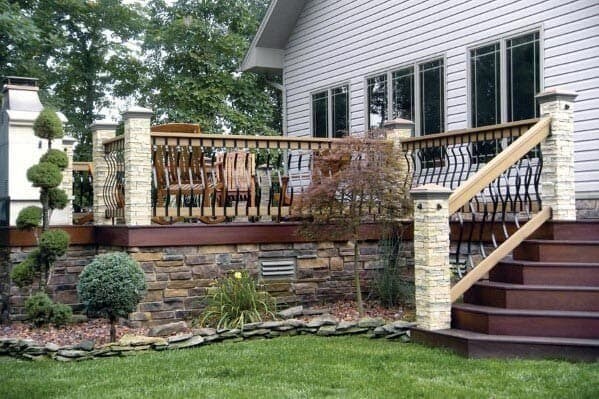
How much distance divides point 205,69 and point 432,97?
10752mm

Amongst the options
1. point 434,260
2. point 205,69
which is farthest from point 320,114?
point 205,69

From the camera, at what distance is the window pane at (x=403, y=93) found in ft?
36.9

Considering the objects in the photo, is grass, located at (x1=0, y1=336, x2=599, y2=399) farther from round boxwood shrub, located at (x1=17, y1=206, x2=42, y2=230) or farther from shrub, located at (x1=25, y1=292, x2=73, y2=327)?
round boxwood shrub, located at (x1=17, y1=206, x2=42, y2=230)

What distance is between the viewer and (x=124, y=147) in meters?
8.05

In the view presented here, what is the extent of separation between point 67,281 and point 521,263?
16.7ft

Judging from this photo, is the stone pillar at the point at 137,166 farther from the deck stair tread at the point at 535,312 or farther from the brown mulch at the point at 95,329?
the deck stair tread at the point at 535,312

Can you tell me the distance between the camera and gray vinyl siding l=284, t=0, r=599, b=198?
841 cm

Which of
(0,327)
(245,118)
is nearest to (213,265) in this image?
(0,327)

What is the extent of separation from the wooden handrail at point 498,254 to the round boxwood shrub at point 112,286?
2911 mm

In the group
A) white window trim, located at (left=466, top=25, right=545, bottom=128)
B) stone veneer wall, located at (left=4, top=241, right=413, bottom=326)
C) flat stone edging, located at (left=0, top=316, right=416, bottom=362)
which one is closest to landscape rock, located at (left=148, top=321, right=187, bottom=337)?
flat stone edging, located at (left=0, top=316, right=416, bottom=362)

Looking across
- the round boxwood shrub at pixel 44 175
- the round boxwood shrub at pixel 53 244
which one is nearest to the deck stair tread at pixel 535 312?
the round boxwood shrub at pixel 53 244

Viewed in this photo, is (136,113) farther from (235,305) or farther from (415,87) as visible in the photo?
(415,87)

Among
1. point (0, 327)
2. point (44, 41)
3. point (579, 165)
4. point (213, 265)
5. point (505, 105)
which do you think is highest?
point (44, 41)

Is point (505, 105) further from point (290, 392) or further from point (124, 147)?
point (290, 392)
